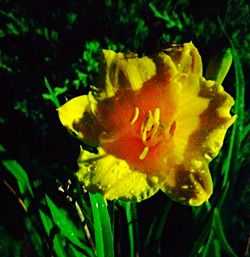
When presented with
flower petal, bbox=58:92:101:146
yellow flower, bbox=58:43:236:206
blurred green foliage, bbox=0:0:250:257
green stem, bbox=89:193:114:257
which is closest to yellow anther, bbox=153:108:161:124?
yellow flower, bbox=58:43:236:206

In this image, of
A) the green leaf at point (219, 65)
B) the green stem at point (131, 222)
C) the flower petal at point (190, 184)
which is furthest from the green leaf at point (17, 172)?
the green leaf at point (219, 65)

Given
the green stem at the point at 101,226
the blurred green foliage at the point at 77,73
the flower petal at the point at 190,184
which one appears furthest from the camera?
the blurred green foliage at the point at 77,73

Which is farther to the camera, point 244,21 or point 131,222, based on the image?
point 244,21

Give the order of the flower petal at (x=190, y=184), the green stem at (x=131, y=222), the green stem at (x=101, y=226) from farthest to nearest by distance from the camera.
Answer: the green stem at (x=131, y=222) < the green stem at (x=101, y=226) < the flower petal at (x=190, y=184)

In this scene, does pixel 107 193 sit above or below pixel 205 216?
above

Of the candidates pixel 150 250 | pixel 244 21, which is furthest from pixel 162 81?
pixel 244 21

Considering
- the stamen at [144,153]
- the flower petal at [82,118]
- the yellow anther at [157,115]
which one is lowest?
the stamen at [144,153]

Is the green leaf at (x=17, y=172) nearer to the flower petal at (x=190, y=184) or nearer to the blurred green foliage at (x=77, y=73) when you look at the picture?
the blurred green foliage at (x=77, y=73)

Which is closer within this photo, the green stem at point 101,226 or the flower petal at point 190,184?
the flower petal at point 190,184

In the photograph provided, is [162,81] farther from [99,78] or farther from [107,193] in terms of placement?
[107,193]
